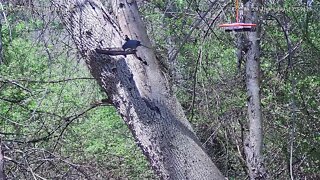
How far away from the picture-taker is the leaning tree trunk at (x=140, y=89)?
3.35 metres

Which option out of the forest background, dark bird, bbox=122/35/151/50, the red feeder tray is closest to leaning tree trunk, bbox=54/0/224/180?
dark bird, bbox=122/35/151/50

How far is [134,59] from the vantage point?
3379 mm

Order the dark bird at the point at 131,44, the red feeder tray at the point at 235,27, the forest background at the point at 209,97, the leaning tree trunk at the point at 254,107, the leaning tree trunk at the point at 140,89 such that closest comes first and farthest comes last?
1. the dark bird at the point at 131,44
2. the leaning tree trunk at the point at 140,89
3. the red feeder tray at the point at 235,27
4. the leaning tree trunk at the point at 254,107
5. the forest background at the point at 209,97

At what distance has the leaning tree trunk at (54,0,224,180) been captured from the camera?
11.0ft

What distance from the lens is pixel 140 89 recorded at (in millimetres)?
3350

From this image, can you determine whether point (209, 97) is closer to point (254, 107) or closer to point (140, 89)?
point (254, 107)

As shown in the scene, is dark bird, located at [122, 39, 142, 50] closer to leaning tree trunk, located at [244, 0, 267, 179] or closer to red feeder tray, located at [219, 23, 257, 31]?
red feeder tray, located at [219, 23, 257, 31]

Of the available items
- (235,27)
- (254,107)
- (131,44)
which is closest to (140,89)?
(131,44)

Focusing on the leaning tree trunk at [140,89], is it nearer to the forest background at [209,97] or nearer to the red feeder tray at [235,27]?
the red feeder tray at [235,27]

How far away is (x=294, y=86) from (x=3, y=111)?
3242 mm

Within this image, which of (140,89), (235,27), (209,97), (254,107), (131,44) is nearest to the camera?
(131,44)

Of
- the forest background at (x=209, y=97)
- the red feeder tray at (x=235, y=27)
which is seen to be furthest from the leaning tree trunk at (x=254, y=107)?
the red feeder tray at (x=235, y=27)

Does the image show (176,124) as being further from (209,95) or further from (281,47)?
(281,47)

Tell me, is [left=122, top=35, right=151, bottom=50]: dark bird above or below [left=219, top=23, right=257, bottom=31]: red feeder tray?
below
